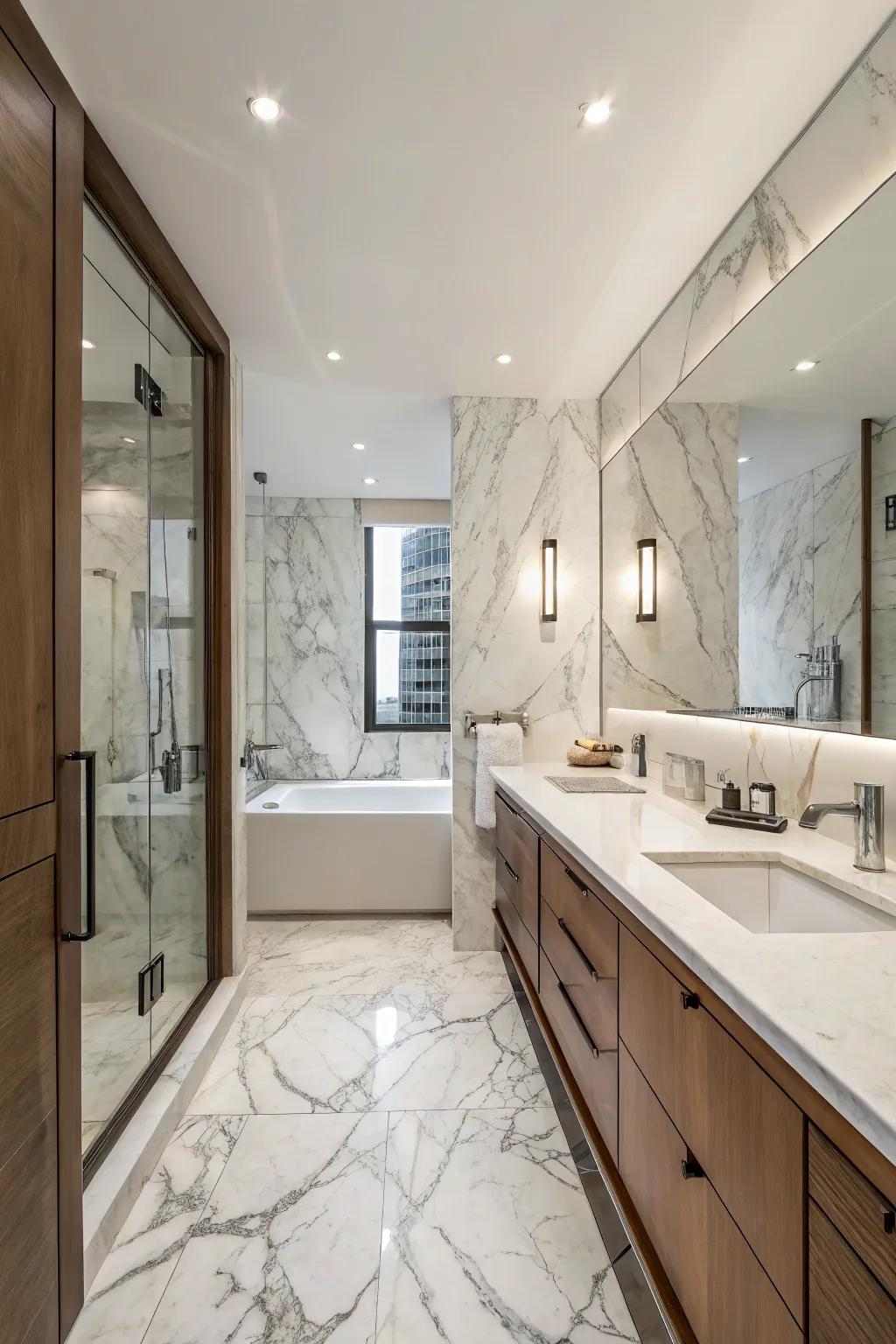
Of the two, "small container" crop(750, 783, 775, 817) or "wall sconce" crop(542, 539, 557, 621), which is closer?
"small container" crop(750, 783, 775, 817)

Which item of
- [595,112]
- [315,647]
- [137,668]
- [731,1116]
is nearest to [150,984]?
[137,668]

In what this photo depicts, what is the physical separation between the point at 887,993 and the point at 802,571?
3.57ft

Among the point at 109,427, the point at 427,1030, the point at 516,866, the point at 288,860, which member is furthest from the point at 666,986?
the point at 288,860

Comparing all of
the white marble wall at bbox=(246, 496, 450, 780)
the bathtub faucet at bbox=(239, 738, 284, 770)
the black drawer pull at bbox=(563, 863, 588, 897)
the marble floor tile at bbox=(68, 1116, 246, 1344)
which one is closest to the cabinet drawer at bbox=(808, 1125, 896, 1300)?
the black drawer pull at bbox=(563, 863, 588, 897)

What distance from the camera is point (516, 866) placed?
250 cm

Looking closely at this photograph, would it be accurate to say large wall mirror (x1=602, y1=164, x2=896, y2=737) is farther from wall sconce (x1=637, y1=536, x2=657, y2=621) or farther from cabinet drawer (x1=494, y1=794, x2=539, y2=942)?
cabinet drawer (x1=494, y1=794, x2=539, y2=942)

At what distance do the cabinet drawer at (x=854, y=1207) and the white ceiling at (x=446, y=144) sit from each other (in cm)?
181

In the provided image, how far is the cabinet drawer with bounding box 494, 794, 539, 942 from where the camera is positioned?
2.20 m

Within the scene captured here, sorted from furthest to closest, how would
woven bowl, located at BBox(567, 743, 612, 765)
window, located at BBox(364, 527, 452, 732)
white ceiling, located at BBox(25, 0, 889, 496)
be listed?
window, located at BBox(364, 527, 452, 732)
woven bowl, located at BBox(567, 743, 612, 765)
white ceiling, located at BBox(25, 0, 889, 496)

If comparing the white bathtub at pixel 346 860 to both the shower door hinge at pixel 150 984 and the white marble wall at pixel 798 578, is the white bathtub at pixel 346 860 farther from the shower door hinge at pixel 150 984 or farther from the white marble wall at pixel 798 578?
the white marble wall at pixel 798 578

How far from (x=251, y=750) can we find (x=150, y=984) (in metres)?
1.95

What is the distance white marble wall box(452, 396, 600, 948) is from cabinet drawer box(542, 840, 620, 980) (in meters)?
1.11

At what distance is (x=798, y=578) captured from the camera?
1.67 meters

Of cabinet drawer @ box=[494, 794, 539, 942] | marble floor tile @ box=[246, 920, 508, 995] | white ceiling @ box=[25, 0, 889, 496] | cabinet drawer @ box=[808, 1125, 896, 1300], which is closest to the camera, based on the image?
cabinet drawer @ box=[808, 1125, 896, 1300]
